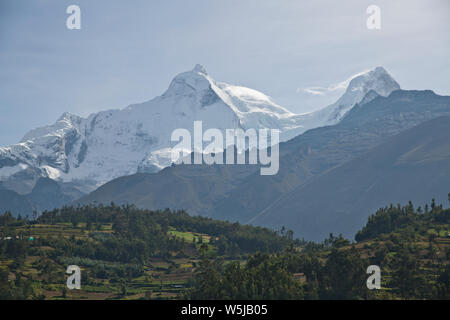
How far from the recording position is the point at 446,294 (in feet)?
547
